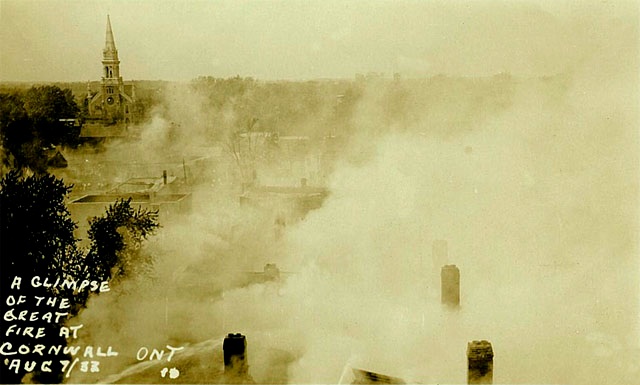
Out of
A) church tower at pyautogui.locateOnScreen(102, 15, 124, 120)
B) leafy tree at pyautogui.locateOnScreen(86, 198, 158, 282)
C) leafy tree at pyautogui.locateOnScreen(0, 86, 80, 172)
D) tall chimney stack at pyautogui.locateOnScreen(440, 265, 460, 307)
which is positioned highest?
church tower at pyautogui.locateOnScreen(102, 15, 124, 120)

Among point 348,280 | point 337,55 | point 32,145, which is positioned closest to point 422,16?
point 337,55

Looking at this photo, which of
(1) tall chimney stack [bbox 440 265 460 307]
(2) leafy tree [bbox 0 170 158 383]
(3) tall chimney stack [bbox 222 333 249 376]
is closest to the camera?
(3) tall chimney stack [bbox 222 333 249 376]

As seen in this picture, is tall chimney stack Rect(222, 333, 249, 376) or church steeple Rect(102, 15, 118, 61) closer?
tall chimney stack Rect(222, 333, 249, 376)

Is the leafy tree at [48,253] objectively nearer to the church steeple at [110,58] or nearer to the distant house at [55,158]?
the distant house at [55,158]

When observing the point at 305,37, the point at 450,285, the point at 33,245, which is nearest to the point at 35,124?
the point at 33,245

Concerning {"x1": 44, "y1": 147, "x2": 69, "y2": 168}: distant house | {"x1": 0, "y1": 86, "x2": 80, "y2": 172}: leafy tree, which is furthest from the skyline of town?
{"x1": 44, "y1": 147, "x2": 69, "y2": 168}: distant house

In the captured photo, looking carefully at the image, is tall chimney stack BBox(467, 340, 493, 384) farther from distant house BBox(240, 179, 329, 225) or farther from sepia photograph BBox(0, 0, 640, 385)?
distant house BBox(240, 179, 329, 225)

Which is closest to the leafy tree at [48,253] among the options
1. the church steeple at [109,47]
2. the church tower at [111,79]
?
the church tower at [111,79]
